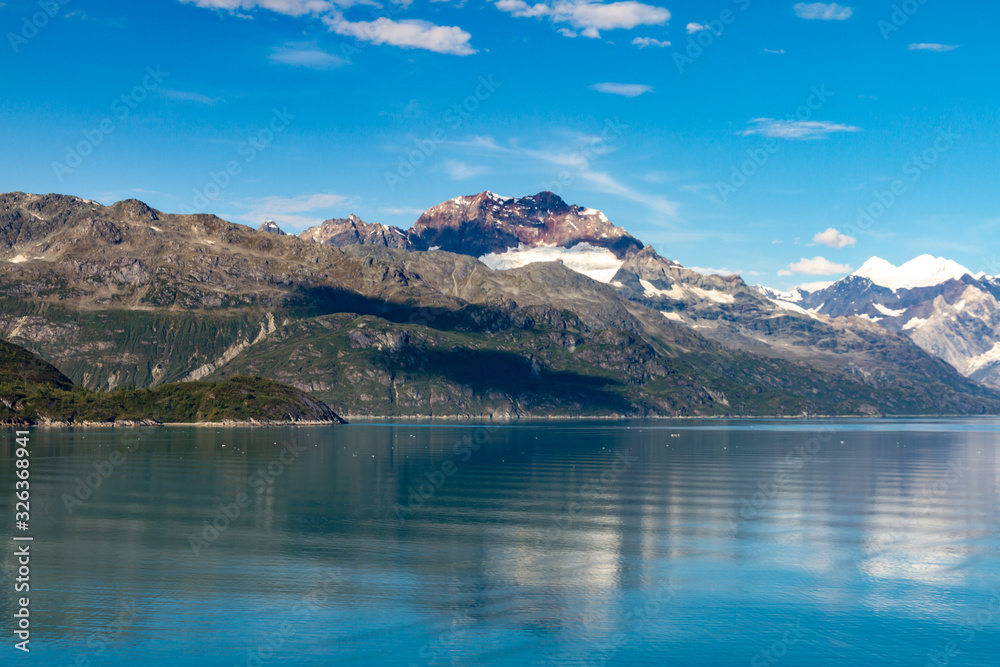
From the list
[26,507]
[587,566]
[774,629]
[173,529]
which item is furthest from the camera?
[26,507]

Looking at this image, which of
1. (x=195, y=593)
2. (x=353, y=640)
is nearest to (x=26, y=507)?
(x=195, y=593)

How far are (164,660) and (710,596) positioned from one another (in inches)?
1764

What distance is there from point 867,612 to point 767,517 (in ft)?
164

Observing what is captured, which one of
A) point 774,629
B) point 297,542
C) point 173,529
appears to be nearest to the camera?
point 774,629

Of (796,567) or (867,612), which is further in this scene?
(796,567)

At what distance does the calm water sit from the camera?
6106cm

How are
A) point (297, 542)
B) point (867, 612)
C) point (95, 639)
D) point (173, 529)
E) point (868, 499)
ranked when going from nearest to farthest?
point (95, 639), point (867, 612), point (297, 542), point (173, 529), point (868, 499)

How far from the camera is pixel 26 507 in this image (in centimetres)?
12038

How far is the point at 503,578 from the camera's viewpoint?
8000cm

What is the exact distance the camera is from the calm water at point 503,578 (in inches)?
2404

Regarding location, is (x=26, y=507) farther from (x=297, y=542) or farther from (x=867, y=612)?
(x=867, y=612)

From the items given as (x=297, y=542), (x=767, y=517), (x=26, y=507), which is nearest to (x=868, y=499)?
(x=767, y=517)

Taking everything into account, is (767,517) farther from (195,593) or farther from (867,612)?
(195,593)

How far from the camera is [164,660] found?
57.5 metres
